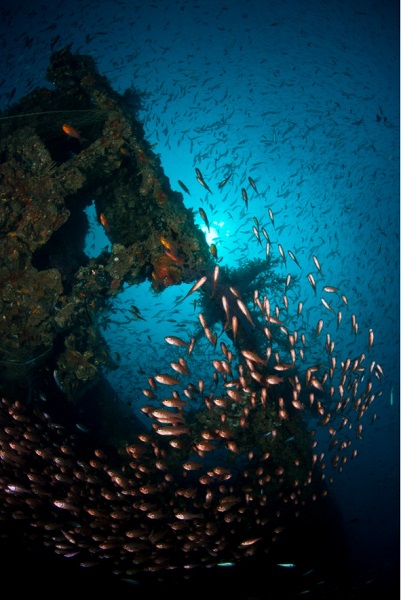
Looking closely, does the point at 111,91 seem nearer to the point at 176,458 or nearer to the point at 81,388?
the point at 81,388

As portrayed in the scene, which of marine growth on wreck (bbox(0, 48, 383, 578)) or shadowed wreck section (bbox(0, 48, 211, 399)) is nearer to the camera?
marine growth on wreck (bbox(0, 48, 383, 578))

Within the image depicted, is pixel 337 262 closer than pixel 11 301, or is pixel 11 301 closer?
pixel 11 301

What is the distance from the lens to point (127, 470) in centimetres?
709

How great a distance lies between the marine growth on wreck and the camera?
6.08 meters

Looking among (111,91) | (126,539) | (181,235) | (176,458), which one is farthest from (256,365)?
(111,91)

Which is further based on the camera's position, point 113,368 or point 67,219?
point 113,368

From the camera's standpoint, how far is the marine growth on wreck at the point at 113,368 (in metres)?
6.08

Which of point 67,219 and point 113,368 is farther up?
point 67,219

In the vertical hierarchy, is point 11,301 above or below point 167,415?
above

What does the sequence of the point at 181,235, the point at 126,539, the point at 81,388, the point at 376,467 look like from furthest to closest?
the point at 376,467, the point at 81,388, the point at 181,235, the point at 126,539

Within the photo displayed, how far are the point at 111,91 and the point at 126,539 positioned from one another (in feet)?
37.4

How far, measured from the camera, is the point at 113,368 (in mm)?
9250

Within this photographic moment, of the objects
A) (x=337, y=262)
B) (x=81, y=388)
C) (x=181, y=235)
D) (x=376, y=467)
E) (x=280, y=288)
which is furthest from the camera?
(x=337, y=262)

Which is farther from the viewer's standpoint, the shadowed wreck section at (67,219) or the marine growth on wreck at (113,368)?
the shadowed wreck section at (67,219)
